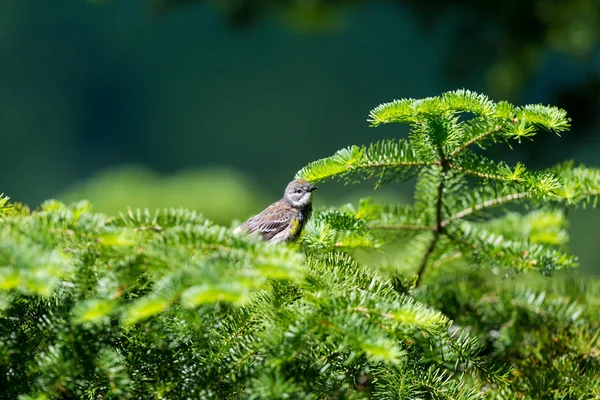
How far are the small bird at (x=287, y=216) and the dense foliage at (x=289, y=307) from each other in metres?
0.56

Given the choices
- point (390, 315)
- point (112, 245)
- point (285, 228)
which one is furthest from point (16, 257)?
point (285, 228)

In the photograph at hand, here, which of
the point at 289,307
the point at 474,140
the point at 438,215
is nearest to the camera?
the point at 289,307

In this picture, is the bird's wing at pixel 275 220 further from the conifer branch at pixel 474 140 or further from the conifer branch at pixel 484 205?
the conifer branch at pixel 474 140

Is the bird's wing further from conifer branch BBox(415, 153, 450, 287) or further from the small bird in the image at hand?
conifer branch BBox(415, 153, 450, 287)

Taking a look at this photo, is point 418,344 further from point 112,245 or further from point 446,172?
point 112,245

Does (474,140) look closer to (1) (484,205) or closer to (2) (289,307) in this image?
(1) (484,205)

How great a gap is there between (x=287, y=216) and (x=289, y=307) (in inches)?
40.0

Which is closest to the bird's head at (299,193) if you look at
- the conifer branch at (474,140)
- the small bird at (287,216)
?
the small bird at (287,216)

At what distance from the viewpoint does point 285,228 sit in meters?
1.62

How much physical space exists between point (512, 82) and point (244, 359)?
255 centimetres

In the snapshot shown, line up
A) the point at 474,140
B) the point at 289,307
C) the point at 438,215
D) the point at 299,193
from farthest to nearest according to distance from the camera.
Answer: the point at 299,193
the point at 438,215
the point at 474,140
the point at 289,307

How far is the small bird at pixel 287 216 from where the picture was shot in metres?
1.56

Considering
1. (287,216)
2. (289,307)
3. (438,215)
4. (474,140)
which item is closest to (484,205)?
(438,215)

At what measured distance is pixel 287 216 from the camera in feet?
5.36
